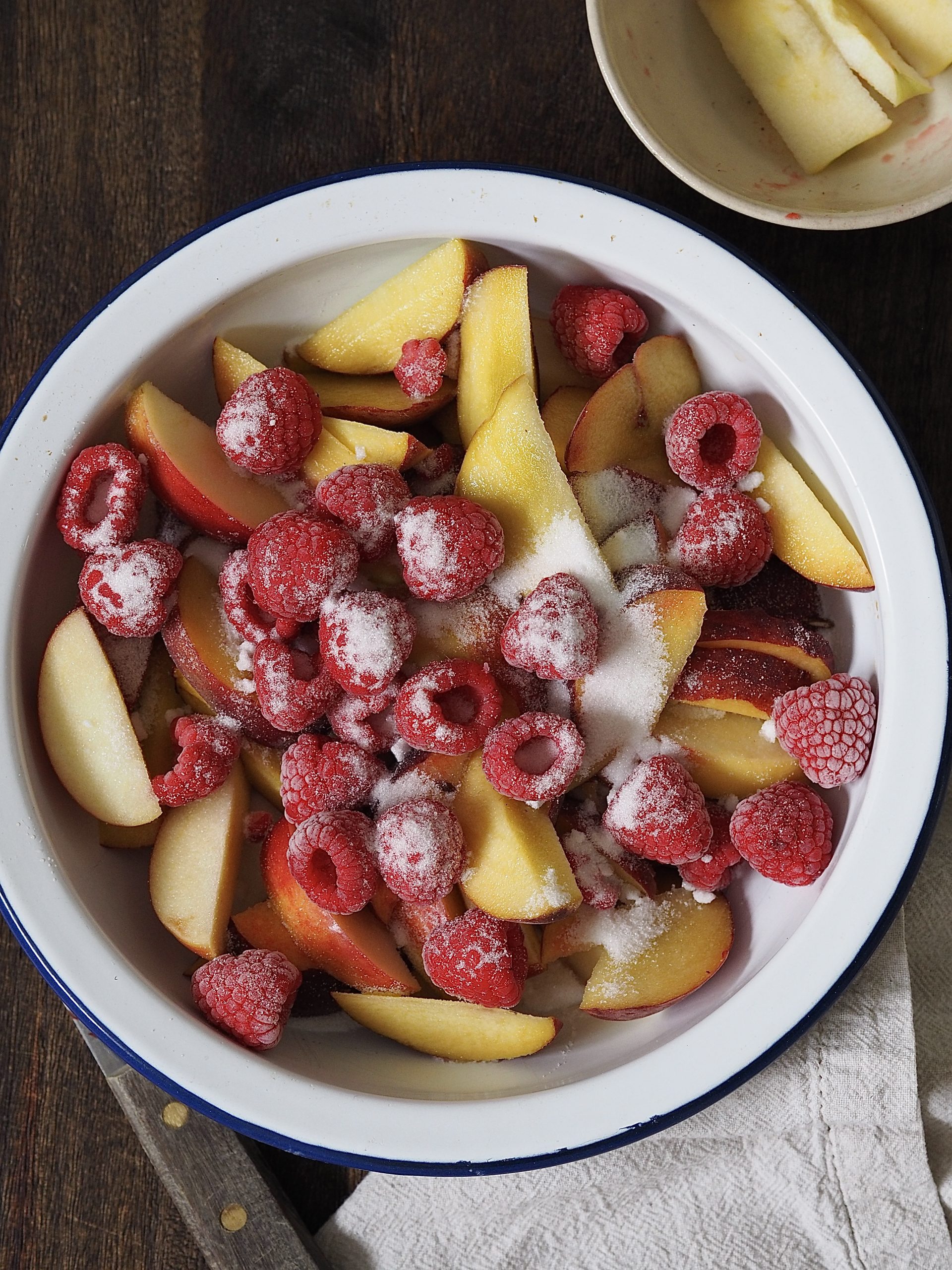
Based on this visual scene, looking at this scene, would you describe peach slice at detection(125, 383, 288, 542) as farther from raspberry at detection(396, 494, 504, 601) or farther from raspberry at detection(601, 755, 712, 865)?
raspberry at detection(601, 755, 712, 865)

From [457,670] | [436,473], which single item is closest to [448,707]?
[457,670]

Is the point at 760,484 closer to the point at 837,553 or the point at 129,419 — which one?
the point at 837,553

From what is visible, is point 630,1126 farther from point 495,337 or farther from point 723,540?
point 495,337

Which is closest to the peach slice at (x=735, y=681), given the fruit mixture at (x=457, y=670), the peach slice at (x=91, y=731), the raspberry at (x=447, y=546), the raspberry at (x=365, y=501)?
the fruit mixture at (x=457, y=670)

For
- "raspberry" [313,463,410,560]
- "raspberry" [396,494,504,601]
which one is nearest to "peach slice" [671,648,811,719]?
"raspberry" [396,494,504,601]

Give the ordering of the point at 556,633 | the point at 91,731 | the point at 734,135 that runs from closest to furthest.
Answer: the point at 556,633, the point at 91,731, the point at 734,135

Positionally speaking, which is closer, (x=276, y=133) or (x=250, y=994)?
(x=250, y=994)
